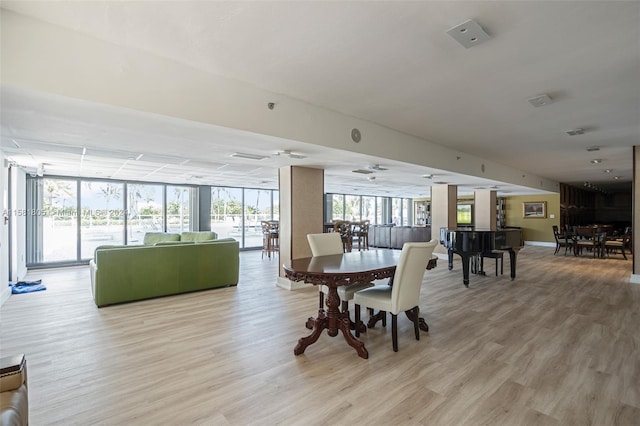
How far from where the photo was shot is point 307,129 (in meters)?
3.79

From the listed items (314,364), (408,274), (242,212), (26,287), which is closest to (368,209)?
(242,212)

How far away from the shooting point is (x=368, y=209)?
1529 centimetres

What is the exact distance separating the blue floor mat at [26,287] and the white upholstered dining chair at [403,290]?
5854 mm

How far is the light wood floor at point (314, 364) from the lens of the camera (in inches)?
85.0

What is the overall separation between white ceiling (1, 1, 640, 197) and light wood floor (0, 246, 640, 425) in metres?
2.27

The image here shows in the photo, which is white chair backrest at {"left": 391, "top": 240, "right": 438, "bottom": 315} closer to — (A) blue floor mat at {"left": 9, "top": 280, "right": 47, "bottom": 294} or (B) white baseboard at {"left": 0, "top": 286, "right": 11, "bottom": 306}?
(B) white baseboard at {"left": 0, "top": 286, "right": 11, "bottom": 306}

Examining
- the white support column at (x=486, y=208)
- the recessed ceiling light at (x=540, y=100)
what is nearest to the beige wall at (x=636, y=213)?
the recessed ceiling light at (x=540, y=100)

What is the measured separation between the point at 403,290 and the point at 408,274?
17 cm

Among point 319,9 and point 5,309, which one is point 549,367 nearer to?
point 319,9

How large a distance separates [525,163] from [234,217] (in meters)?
9.19

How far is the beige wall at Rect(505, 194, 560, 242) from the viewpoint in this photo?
12.7 meters

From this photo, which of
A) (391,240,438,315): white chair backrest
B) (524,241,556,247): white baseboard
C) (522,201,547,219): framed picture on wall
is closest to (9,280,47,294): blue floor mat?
(391,240,438,315): white chair backrest

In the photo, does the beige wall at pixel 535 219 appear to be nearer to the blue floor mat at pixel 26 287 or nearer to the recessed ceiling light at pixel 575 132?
the recessed ceiling light at pixel 575 132

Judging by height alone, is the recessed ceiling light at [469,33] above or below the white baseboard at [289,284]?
above
